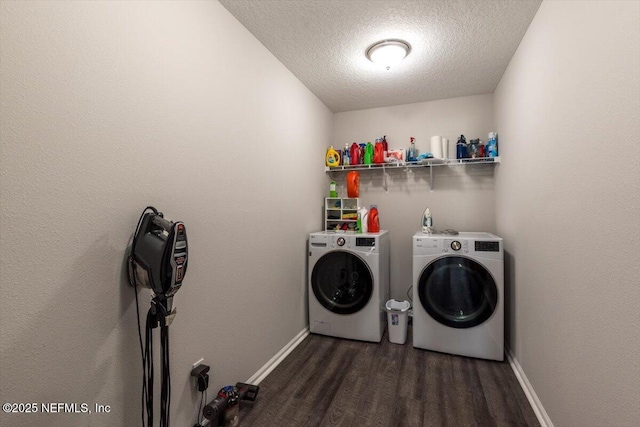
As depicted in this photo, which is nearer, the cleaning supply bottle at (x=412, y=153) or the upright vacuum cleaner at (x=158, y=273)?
the upright vacuum cleaner at (x=158, y=273)

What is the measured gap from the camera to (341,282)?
262cm

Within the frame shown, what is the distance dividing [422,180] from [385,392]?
6.93 ft

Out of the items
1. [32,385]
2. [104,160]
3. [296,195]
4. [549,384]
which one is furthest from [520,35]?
[32,385]

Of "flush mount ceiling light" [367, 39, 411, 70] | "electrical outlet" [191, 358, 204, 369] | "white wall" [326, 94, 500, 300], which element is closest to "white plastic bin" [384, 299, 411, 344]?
"white wall" [326, 94, 500, 300]

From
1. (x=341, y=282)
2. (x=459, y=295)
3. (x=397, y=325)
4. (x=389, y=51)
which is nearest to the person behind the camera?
(x=389, y=51)

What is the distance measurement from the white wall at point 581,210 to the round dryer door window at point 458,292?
0.95ft

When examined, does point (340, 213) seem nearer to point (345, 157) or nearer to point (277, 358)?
point (345, 157)

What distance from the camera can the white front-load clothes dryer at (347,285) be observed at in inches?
98.2

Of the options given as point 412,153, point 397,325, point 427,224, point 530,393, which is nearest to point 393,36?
point 412,153

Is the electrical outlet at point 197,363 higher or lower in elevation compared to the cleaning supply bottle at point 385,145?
lower

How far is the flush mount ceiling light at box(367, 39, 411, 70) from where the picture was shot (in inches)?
78.0

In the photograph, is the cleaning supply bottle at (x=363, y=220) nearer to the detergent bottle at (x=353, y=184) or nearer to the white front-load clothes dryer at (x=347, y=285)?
the white front-load clothes dryer at (x=347, y=285)

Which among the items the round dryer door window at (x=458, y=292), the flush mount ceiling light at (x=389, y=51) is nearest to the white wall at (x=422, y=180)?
the round dryer door window at (x=458, y=292)

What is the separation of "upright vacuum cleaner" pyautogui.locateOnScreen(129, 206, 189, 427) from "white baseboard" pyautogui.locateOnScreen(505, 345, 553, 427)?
1932 mm
